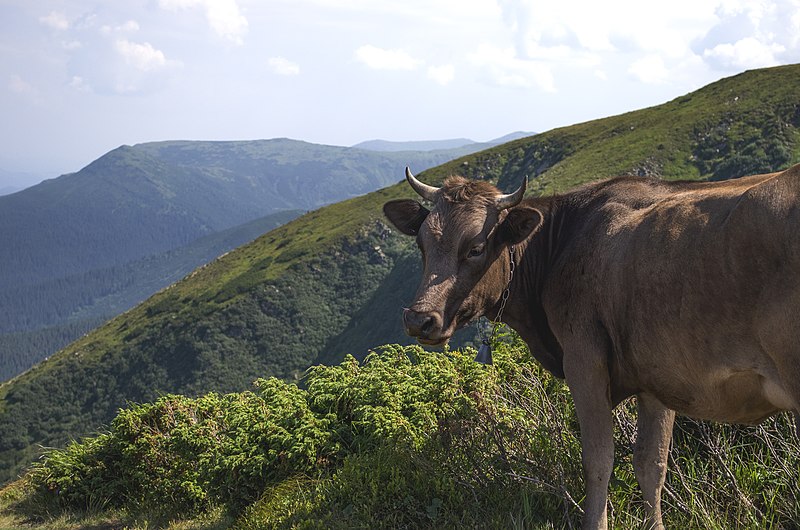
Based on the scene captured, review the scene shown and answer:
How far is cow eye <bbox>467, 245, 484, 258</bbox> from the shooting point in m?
5.73

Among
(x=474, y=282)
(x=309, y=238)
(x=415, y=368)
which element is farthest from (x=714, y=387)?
(x=309, y=238)

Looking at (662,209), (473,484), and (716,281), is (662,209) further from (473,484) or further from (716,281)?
(473,484)

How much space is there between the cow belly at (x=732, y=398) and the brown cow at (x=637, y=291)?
Result: 11mm

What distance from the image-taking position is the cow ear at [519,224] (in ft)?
18.5

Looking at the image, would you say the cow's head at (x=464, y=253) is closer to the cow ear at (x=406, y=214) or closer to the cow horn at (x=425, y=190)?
the cow horn at (x=425, y=190)

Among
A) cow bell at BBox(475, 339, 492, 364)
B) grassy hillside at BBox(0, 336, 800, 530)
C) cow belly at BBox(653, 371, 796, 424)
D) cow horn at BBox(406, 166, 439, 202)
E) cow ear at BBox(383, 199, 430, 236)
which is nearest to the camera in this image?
cow belly at BBox(653, 371, 796, 424)

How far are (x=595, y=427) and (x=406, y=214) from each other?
2536 millimetres

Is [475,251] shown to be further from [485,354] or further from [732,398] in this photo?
[732,398]

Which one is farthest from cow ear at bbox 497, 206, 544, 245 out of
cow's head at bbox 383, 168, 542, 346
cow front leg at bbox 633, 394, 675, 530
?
cow front leg at bbox 633, 394, 675, 530

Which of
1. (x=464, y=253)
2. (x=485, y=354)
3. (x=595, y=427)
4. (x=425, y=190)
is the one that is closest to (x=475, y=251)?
(x=464, y=253)

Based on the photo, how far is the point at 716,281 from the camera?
4094mm

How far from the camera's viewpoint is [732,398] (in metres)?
4.34

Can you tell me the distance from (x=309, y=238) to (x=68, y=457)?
424 feet

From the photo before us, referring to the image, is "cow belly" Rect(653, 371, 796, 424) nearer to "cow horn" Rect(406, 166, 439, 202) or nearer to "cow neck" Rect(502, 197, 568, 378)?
"cow neck" Rect(502, 197, 568, 378)
